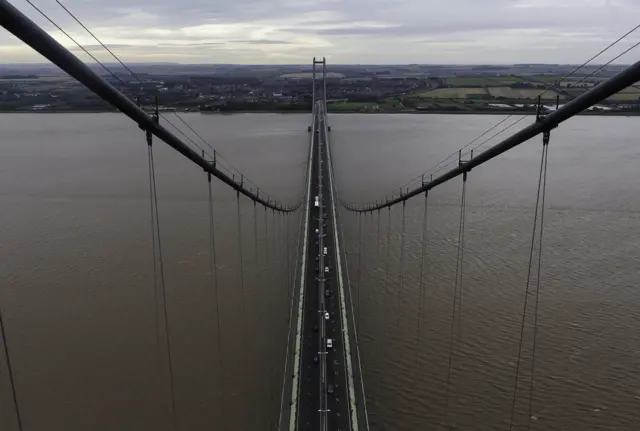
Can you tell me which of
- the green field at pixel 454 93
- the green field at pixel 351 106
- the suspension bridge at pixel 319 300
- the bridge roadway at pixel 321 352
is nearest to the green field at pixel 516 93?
the green field at pixel 454 93

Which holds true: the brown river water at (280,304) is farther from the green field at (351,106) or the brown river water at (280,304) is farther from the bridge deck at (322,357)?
the green field at (351,106)

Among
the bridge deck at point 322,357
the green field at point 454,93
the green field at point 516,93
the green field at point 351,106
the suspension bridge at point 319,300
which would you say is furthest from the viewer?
the green field at point 454,93

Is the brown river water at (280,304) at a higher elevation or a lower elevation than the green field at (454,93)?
lower

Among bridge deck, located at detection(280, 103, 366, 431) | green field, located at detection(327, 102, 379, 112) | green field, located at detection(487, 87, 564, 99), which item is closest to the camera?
bridge deck, located at detection(280, 103, 366, 431)

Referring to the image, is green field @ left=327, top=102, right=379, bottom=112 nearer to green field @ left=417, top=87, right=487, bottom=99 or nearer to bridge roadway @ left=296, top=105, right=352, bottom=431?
green field @ left=417, top=87, right=487, bottom=99

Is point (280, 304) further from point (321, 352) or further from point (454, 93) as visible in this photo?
point (454, 93)

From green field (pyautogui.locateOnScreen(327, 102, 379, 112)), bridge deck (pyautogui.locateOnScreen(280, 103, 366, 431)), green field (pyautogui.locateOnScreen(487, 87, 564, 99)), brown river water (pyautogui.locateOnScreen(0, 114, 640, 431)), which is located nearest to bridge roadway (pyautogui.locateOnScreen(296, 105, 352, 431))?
bridge deck (pyautogui.locateOnScreen(280, 103, 366, 431))

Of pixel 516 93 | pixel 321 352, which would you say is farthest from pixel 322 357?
pixel 516 93

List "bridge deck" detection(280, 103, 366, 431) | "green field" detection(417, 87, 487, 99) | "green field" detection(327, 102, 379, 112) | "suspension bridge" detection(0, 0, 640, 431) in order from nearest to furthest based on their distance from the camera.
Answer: "suspension bridge" detection(0, 0, 640, 431), "bridge deck" detection(280, 103, 366, 431), "green field" detection(327, 102, 379, 112), "green field" detection(417, 87, 487, 99)

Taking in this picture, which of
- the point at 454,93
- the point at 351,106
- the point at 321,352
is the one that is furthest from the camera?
the point at 454,93
